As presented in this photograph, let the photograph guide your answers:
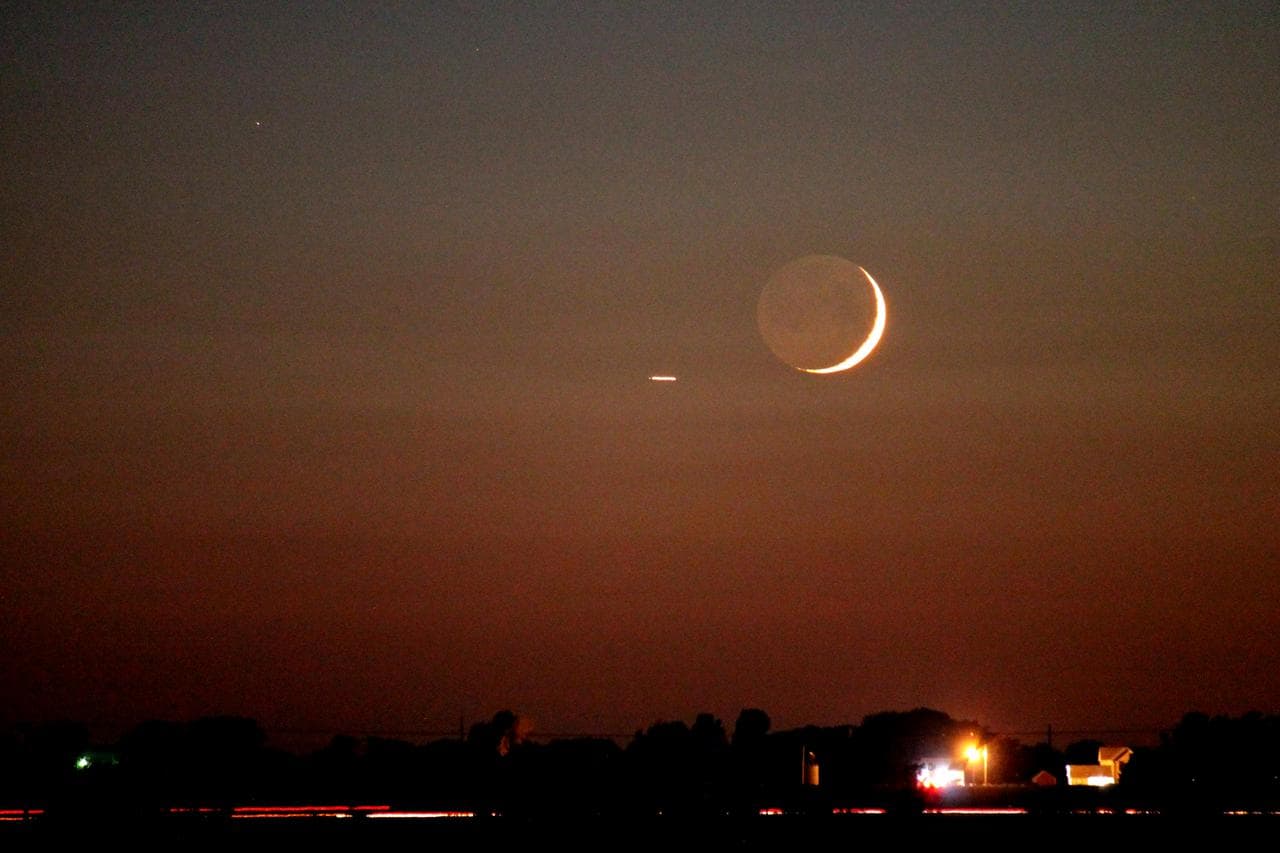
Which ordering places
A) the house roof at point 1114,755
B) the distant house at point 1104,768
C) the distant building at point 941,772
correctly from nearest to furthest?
the distant building at point 941,772, the distant house at point 1104,768, the house roof at point 1114,755

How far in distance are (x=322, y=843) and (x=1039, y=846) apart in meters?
15.5

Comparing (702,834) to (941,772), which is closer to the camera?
(702,834)

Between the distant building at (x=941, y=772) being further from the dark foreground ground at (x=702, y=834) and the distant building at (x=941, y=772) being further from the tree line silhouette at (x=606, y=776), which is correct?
the dark foreground ground at (x=702, y=834)

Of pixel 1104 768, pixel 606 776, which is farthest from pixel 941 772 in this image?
pixel 606 776

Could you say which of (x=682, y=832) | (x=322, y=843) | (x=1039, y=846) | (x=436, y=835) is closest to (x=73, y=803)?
(x=322, y=843)

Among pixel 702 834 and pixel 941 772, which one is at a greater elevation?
pixel 941 772

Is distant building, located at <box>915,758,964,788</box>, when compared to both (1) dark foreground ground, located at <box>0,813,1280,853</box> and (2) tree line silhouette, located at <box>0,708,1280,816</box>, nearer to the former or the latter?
(2) tree line silhouette, located at <box>0,708,1280,816</box>

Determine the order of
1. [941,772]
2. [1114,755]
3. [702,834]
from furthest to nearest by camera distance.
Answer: [1114,755] → [941,772] → [702,834]

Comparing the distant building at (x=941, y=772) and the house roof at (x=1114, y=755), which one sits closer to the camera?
the distant building at (x=941, y=772)

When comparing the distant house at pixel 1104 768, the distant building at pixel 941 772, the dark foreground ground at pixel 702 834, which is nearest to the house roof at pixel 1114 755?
the distant house at pixel 1104 768

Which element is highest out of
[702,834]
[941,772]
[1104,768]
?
[1104,768]

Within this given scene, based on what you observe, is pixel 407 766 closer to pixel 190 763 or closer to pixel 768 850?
pixel 190 763

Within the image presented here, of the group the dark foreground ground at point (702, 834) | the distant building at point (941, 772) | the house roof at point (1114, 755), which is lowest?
the dark foreground ground at point (702, 834)

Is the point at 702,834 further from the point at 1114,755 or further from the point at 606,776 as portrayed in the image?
the point at 1114,755
